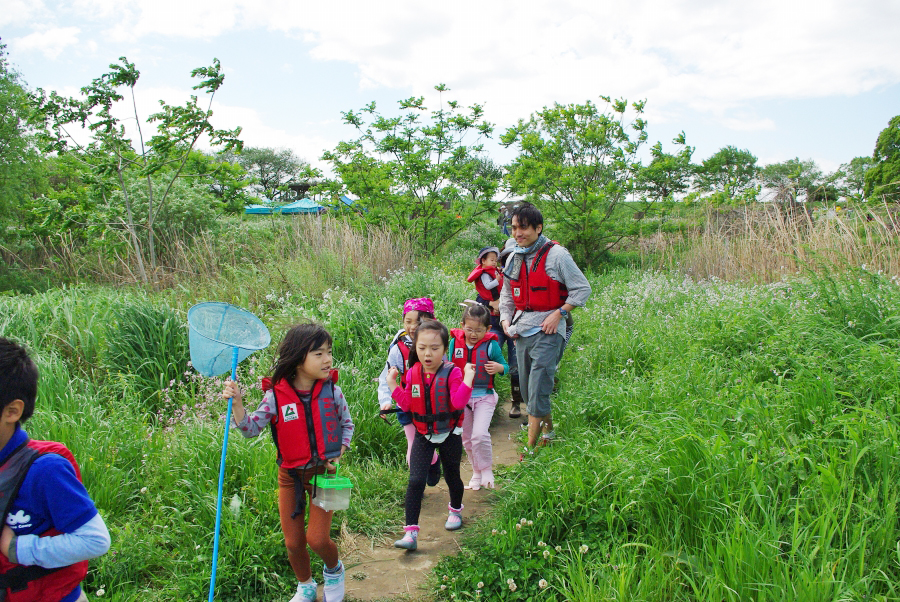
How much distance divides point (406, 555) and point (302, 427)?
1.23 metres

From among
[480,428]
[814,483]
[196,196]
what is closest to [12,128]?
[196,196]

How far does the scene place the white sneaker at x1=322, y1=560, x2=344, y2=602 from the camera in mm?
3141

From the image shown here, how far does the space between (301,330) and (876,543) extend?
2908mm

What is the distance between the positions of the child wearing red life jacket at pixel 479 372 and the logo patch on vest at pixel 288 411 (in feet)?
5.82

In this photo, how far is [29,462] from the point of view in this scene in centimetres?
188

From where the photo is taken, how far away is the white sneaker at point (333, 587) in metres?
3.14

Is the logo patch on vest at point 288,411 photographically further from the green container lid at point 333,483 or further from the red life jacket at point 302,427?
the green container lid at point 333,483

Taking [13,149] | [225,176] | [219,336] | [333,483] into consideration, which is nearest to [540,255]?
[333,483]

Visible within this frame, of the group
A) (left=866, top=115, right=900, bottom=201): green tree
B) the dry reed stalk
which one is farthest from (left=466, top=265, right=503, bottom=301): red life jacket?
(left=866, top=115, right=900, bottom=201): green tree

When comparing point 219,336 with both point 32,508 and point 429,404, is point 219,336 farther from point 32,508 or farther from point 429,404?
point 429,404

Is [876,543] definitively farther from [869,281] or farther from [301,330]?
[869,281]

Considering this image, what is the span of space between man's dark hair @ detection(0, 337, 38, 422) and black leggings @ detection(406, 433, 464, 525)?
89.9 inches

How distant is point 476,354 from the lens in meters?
4.66

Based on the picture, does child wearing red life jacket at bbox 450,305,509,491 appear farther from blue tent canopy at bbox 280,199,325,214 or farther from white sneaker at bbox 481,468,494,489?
blue tent canopy at bbox 280,199,325,214
